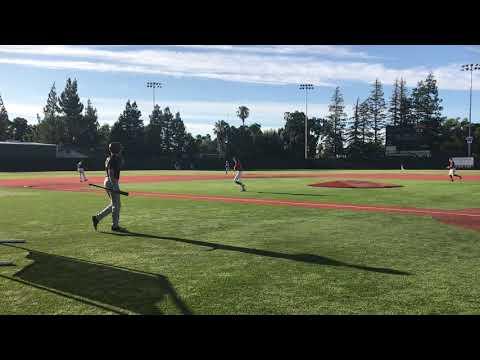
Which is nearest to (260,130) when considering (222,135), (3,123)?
(222,135)

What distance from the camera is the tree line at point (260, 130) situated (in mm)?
90812

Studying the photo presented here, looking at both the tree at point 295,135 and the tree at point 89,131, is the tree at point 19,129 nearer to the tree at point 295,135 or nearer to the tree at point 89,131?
the tree at point 89,131

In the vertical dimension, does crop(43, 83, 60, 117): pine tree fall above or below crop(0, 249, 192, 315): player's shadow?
above

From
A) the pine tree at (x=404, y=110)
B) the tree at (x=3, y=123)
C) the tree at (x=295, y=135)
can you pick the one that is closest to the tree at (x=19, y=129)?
the tree at (x=3, y=123)

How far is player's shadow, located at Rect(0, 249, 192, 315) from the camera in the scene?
455 centimetres

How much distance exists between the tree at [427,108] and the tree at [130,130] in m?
63.6

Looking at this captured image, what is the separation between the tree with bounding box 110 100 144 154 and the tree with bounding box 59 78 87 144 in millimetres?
9934

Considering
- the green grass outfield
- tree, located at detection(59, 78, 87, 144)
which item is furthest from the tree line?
the green grass outfield

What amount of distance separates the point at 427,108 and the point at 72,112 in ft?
274

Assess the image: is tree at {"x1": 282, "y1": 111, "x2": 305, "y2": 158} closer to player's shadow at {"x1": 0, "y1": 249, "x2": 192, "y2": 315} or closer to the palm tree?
the palm tree
